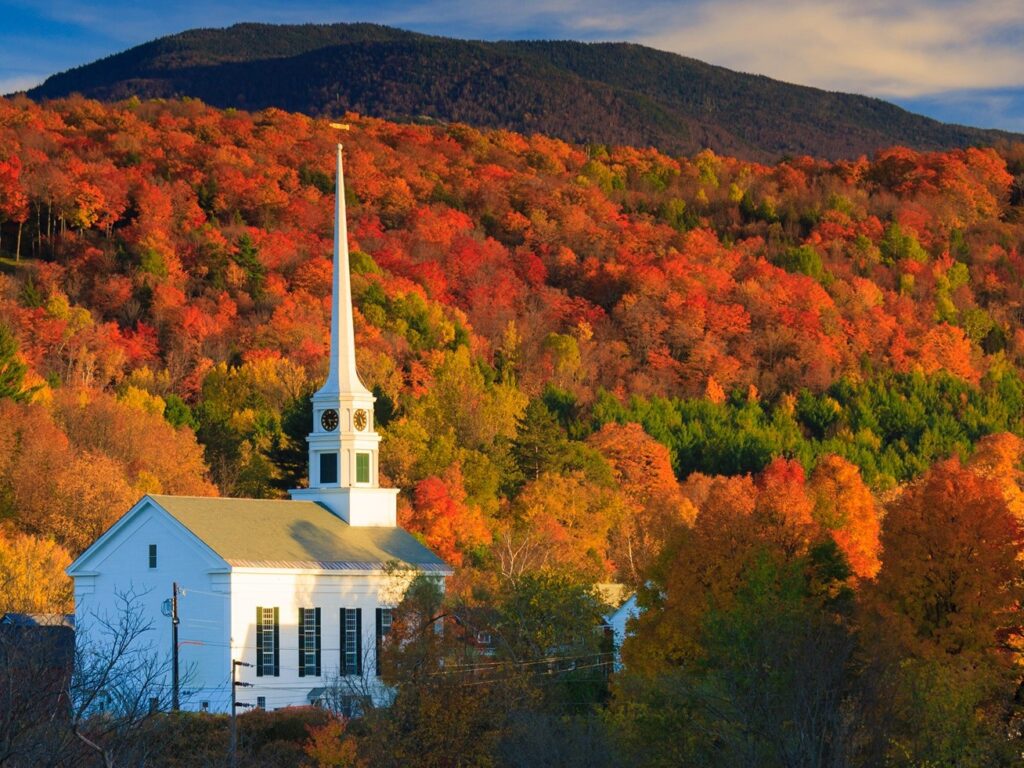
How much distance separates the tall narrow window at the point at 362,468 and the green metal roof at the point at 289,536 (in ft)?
5.71

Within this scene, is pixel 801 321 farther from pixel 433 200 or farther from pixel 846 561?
pixel 846 561

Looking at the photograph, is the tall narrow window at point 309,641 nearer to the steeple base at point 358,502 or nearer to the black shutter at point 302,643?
the black shutter at point 302,643

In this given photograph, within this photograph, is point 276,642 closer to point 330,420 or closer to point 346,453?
point 346,453

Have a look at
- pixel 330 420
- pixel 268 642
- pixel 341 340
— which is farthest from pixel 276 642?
pixel 341 340

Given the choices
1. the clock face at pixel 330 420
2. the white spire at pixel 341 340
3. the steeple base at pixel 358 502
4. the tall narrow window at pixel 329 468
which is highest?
the white spire at pixel 341 340

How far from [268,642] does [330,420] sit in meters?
11.4

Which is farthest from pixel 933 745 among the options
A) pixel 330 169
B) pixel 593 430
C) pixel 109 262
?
pixel 330 169

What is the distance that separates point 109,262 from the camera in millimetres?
145625

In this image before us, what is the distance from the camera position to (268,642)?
2677 inches

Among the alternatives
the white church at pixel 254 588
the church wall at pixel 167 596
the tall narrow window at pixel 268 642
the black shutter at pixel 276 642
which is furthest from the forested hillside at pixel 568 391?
the tall narrow window at pixel 268 642

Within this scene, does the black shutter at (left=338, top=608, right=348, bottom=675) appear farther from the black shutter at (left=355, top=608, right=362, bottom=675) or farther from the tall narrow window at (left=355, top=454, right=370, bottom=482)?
the tall narrow window at (left=355, top=454, right=370, bottom=482)

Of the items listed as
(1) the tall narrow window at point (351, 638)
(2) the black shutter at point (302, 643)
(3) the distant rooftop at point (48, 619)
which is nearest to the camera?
(3) the distant rooftop at point (48, 619)

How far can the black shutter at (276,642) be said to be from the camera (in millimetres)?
68062

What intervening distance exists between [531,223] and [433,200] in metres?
9.60
